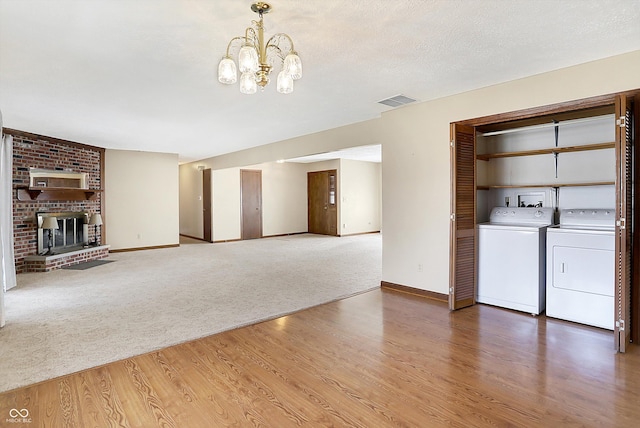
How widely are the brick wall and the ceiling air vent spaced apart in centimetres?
583

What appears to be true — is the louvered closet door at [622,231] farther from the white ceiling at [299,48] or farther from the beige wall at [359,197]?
the beige wall at [359,197]

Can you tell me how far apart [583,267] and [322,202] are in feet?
27.0

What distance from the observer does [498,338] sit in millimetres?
2998

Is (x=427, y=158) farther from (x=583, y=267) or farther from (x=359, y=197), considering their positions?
(x=359, y=197)

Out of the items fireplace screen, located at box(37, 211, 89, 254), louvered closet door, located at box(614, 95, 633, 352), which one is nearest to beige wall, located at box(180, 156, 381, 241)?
fireplace screen, located at box(37, 211, 89, 254)

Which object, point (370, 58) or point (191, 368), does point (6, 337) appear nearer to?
point (191, 368)

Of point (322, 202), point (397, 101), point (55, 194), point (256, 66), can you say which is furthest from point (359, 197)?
point (256, 66)

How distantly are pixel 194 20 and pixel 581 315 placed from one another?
164 inches

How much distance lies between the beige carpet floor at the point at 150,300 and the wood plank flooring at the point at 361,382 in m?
0.35

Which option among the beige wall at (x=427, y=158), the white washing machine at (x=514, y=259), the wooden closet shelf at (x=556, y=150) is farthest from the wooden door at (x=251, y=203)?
the white washing machine at (x=514, y=259)

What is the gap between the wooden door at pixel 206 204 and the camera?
9.58 m

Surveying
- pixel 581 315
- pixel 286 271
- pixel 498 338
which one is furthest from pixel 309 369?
pixel 286 271

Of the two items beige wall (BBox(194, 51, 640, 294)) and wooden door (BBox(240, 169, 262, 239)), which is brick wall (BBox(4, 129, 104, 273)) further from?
beige wall (BBox(194, 51, 640, 294))

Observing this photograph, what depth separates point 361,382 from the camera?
2.29m
